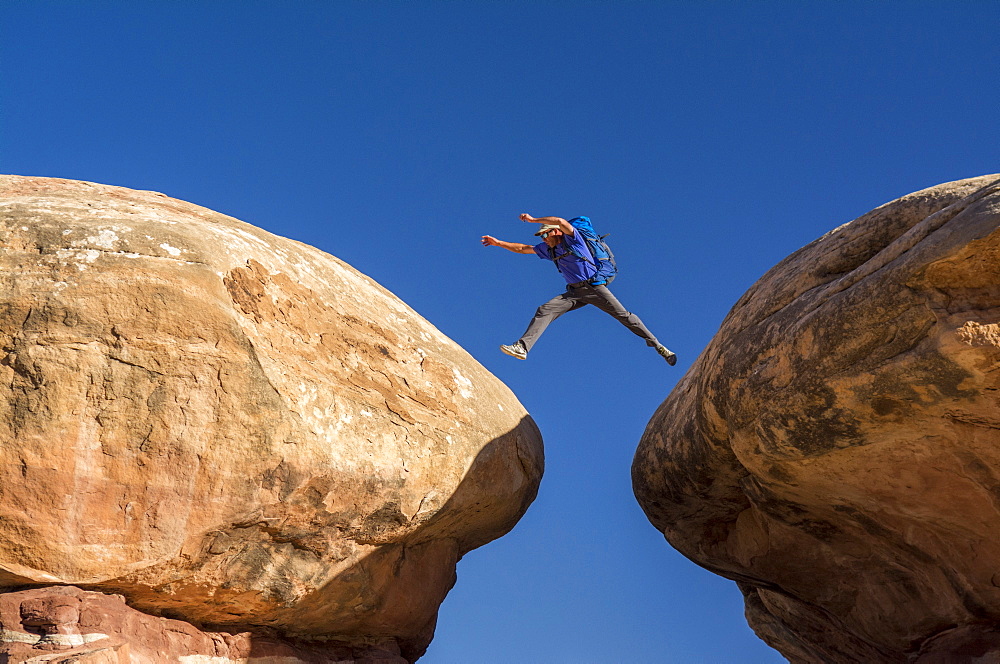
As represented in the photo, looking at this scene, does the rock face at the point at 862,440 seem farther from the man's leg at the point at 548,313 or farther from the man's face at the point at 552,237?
the man's face at the point at 552,237

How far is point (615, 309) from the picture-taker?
11812 mm

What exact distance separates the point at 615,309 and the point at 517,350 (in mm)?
1503

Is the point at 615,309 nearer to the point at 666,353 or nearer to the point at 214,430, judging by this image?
the point at 666,353

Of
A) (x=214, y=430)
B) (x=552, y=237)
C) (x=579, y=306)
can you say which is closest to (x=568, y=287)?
(x=579, y=306)

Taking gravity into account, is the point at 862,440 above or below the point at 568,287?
below

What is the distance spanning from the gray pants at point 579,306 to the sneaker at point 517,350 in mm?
173

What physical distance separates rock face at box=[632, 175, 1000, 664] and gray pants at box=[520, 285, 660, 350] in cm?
179

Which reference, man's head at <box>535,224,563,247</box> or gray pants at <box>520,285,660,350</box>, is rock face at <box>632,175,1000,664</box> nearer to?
gray pants at <box>520,285,660,350</box>

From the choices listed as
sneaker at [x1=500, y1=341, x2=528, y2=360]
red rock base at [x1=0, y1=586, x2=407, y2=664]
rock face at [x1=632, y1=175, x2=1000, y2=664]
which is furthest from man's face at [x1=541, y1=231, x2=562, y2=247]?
red rock base at [x1=0, y1=586, x2=407, y2=664]

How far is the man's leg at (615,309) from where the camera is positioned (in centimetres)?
1170

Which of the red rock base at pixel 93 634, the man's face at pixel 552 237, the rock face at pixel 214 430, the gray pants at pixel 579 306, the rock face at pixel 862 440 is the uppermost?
the man's face at pixel 552 237

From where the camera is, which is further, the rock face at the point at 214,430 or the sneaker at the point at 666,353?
the sneaker at the point at 666,353

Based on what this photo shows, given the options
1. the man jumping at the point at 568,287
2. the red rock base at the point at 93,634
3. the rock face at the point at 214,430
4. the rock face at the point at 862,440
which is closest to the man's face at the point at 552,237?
the man jumping at the point at 568,287

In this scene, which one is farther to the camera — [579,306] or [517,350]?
[579,306]
